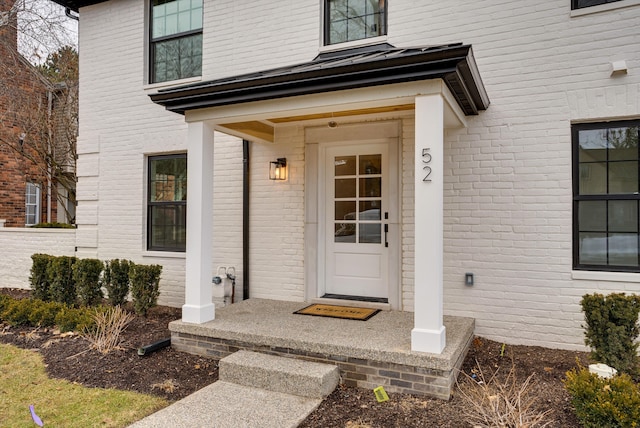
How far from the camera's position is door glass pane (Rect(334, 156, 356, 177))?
5.79 meters

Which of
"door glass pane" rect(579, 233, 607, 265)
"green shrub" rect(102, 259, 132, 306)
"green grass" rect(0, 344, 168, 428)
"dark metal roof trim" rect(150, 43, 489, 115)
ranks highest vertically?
"dark metal roof trim" rect(150, 43, 489, 115)

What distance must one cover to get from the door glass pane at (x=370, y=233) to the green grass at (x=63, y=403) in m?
3.12

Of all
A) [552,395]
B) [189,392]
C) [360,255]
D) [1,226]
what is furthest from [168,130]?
[552,395]

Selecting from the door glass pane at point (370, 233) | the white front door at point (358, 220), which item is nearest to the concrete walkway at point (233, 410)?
the white front door at point (358, 220)

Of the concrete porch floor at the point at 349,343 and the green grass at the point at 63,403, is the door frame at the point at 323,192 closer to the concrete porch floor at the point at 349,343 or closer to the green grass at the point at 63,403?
the concrete porch floor at the point at 349,343

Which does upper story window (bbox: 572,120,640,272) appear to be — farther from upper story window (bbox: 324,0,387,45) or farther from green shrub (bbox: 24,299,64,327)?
green shrub (bbox: 24,299,64,327)

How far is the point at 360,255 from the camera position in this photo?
572cm

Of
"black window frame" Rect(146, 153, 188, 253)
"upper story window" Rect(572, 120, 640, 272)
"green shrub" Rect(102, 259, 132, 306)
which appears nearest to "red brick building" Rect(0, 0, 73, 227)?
"black window frame" Rect(146, 153, 188, 253)

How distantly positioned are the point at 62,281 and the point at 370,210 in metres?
4.84

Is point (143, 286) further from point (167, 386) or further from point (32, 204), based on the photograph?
point (32, 204)

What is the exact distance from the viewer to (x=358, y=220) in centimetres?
574

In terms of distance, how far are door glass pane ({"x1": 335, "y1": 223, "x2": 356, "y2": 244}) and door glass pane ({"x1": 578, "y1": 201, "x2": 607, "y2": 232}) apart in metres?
2.66

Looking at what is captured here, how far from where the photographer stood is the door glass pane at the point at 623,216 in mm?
4395

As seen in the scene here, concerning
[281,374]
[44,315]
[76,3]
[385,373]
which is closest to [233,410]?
[281,374]
